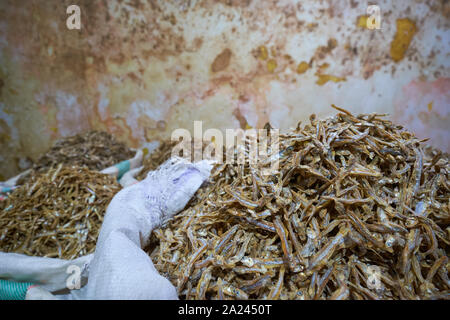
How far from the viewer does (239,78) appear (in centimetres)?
382

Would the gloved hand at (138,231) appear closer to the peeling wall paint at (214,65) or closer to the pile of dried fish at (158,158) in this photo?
the pile of dried fish at (158,158)

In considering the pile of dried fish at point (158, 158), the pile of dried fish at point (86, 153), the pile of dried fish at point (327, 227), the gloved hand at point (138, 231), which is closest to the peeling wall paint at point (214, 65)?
the pile of dried fish at point (86, 153)

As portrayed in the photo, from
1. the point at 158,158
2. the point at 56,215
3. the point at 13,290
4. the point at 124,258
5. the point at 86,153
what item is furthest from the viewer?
the point at 86,153

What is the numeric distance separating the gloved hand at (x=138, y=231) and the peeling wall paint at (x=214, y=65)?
7.61ft

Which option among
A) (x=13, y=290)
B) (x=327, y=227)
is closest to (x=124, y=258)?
(x=13, y=290)

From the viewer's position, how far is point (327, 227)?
1.07 metres

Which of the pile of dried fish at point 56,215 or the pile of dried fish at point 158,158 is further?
the pile of dried fish at point 158,158

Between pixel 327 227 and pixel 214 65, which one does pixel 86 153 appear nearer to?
pixel 214 65

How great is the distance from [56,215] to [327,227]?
175cm

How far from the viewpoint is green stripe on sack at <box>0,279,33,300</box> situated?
4.15 ft

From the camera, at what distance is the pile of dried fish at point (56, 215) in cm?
163

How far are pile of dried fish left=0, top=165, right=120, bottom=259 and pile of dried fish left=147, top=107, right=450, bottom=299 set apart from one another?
0.66 metres
